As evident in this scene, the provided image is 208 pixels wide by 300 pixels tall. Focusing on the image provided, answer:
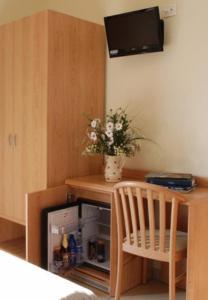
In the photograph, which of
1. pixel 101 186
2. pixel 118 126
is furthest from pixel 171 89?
pixel 101 186

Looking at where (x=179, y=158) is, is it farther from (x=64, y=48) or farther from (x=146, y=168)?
(x=64, y=48)

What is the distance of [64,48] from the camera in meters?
2.70

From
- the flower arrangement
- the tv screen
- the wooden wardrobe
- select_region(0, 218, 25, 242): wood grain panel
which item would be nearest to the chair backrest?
the flower arrangement

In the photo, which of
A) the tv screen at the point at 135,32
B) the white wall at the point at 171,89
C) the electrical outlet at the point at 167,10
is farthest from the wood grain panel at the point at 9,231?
the electrical outlet at the point at 167,10

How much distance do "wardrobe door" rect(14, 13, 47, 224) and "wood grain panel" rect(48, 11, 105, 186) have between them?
0.06m

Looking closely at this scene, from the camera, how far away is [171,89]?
2.65m

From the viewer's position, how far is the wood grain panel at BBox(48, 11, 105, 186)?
2.66m

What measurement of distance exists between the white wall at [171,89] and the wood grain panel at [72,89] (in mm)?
156

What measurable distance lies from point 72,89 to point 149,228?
1.24 m

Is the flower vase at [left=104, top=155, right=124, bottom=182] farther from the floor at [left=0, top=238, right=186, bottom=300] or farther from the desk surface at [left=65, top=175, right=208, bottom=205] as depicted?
the floor at [left=0, top=238, right=186, bottom=300]

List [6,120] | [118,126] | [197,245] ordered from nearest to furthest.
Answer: [197,245]
[118,126]
[6,120]

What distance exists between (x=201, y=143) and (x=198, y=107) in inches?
9.9

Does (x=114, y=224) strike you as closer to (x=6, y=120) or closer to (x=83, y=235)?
(x=83, y=235)

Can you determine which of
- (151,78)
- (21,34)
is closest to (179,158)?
(151,78)
